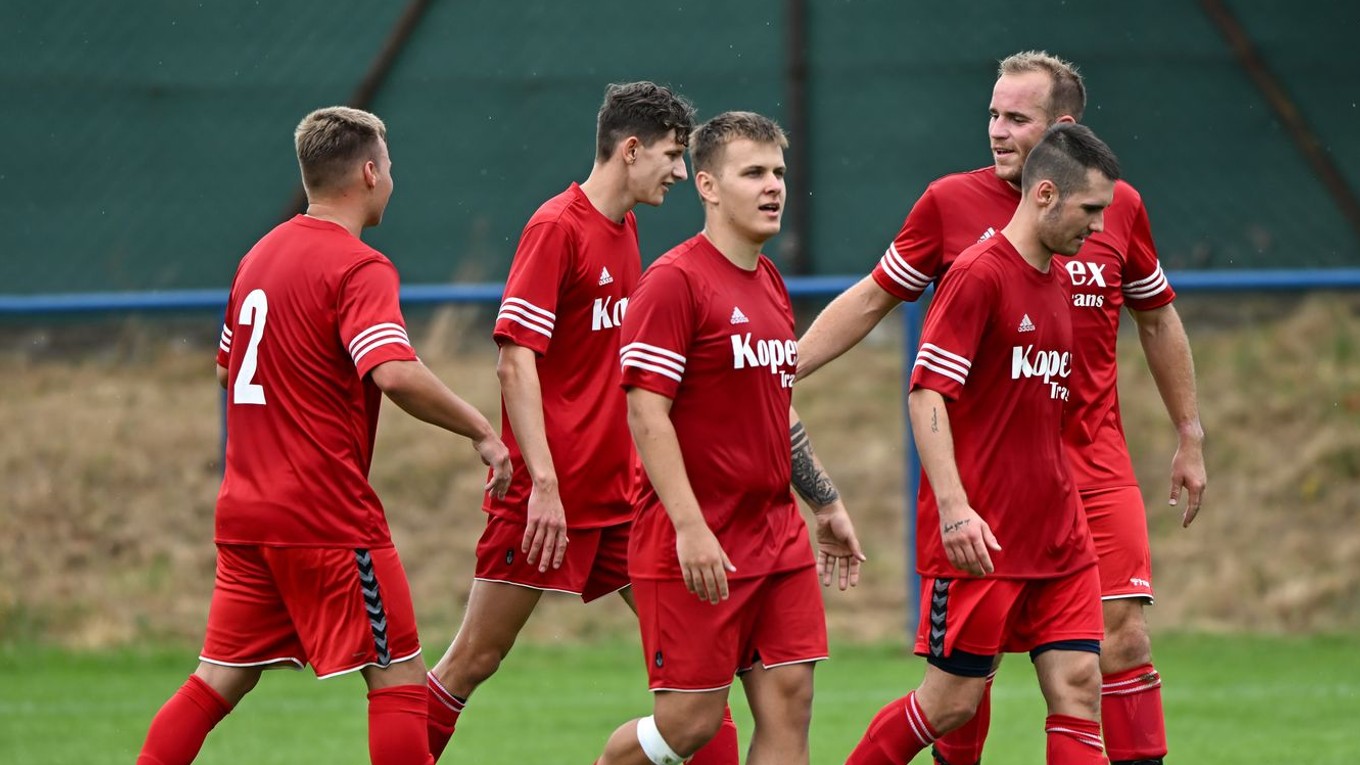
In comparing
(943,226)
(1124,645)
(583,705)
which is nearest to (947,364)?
(943,226)

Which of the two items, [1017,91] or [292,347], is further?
[1017,91]

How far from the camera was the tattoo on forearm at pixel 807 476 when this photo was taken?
5512 mm

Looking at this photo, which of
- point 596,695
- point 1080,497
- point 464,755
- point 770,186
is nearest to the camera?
point 770,186

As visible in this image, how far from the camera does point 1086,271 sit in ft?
19.6

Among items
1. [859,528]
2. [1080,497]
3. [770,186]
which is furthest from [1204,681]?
[770,186]

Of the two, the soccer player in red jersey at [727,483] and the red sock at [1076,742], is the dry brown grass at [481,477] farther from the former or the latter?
the soccer player in red jersey at [727,483]

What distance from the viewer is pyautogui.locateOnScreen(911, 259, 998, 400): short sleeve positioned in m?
5.25

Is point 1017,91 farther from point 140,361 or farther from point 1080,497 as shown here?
point 140,361

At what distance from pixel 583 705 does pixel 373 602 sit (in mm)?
3717

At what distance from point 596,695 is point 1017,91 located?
172 inches

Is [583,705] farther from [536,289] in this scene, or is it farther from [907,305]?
[536,289]

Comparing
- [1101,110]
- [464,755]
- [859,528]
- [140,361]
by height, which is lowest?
[464,755]

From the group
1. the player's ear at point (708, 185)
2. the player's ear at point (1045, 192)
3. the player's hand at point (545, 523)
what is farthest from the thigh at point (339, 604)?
the player's ear at point (1045, 192)

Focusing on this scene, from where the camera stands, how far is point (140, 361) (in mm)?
11953
